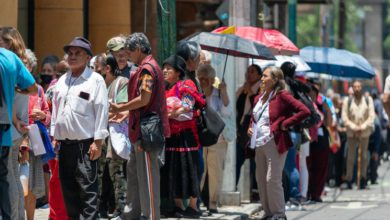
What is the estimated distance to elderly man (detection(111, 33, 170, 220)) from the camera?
36.8 feet

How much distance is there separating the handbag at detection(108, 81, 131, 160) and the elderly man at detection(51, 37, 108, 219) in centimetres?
139

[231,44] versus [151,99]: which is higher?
[231,44]

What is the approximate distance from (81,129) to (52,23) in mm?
6789

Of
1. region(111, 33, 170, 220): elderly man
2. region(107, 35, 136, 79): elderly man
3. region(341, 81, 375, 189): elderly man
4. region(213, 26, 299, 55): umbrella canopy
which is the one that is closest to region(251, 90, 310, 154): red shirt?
region(107, 35, 136, 79): elderly man

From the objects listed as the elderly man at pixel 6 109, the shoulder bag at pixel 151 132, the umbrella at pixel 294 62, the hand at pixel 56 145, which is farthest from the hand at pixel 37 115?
the umbrella at pixel 294 62

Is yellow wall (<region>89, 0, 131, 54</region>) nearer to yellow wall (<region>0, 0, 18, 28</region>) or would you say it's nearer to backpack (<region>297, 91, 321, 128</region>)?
backpack (<region>297, 91, 321, 128</region>)

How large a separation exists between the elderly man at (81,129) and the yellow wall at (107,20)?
7.75 m

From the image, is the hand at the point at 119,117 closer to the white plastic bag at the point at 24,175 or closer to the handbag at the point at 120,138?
the handbag at the point at 120,138

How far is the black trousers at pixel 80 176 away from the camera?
11.0 meters

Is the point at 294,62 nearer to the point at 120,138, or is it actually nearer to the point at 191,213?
the point at 191,213

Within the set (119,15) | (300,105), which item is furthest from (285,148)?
(119,15)

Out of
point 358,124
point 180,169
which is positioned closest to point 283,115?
point 180,169

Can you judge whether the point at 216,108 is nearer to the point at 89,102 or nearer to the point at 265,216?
the point at 265,216

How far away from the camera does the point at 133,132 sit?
11.4m
